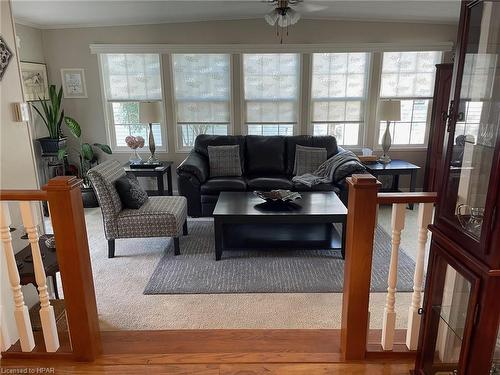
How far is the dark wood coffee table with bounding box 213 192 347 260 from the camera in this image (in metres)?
3.42

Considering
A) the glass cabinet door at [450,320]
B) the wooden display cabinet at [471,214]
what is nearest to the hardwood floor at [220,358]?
the glass cabinet door at [450,320]

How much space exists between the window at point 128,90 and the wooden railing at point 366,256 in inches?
171

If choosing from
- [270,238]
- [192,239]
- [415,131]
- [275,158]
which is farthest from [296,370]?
[415,131]

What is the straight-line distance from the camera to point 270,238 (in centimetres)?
389

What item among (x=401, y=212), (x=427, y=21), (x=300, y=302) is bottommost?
(x=300, y=302)

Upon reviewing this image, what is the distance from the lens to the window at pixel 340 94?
5344 millimetres

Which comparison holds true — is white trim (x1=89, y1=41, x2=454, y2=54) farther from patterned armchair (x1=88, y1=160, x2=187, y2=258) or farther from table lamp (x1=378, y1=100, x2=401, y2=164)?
patterned armchair (x1=88, y1=160, x2=187, y2=258)

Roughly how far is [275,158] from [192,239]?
1.72 meters

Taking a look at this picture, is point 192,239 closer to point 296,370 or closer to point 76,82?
point 296,370

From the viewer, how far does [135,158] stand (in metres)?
5.52

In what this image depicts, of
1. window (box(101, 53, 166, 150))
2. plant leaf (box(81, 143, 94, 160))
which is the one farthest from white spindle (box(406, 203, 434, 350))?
plant leaf (box(81, 143, 94, 160))

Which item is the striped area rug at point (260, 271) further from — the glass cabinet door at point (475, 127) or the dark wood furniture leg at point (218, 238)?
the glass cabinet door at point (475, 127)

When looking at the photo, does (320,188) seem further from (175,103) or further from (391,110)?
(175,103)

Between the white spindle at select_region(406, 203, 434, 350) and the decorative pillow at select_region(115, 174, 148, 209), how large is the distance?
2.66 m
